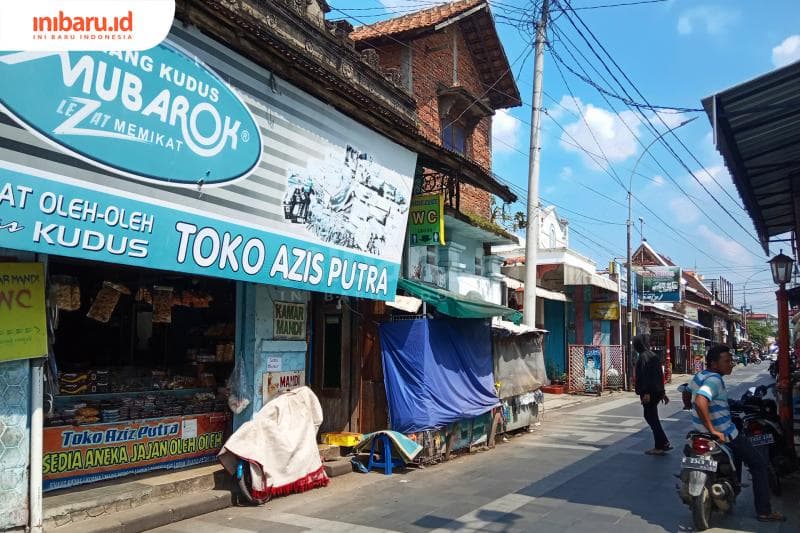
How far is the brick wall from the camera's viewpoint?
16516mm

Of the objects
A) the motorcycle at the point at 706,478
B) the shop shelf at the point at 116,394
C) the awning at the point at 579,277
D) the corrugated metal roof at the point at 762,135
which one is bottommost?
the motorcycle at the point at 706,478

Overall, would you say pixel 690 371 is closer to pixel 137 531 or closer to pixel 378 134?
pixel 378 134

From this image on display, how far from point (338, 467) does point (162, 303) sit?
3.25 metres

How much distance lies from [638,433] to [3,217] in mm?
12050

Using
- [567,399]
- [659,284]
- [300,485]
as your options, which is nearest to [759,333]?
[659,284]

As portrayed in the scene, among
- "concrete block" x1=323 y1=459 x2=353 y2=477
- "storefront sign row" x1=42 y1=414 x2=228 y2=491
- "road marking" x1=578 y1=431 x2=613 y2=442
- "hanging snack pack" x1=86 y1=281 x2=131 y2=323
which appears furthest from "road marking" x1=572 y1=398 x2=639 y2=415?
"hanging snack pack" x1=86 y1=281 x2=131 y2=323

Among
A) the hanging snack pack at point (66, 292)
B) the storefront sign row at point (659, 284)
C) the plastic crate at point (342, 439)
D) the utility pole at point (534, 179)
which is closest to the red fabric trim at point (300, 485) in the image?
the plastic crate at point (342, 439)

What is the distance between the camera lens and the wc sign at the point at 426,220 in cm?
1097

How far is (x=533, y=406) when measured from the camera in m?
13.6

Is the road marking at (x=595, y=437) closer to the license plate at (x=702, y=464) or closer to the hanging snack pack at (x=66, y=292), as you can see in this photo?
the license plate at (x=702, y=464)

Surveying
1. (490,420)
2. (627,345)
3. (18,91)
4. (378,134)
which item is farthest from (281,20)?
(627,345)

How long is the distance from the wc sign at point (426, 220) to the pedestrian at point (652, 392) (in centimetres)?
404

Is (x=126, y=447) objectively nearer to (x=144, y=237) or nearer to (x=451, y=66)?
(x=144, y=237)

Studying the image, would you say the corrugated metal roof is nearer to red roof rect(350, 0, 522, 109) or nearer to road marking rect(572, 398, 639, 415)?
road marking rect(572, 398, 639, 415)
